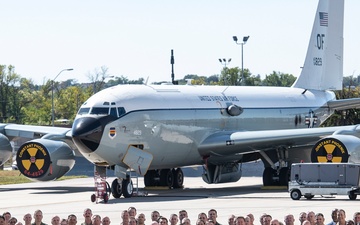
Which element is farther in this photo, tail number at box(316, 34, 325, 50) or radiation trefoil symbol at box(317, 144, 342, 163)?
tail number at box(316, 34, 325, 50)

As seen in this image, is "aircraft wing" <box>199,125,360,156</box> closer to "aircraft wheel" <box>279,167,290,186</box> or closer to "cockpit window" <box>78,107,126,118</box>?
"aircraft wheel" <box>279,167,290,186</box>

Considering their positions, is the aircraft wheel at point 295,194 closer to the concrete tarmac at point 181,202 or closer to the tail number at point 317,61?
the concrete tarmac at point 181,202

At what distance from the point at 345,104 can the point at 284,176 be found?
26.9 feet

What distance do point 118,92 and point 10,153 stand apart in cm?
869

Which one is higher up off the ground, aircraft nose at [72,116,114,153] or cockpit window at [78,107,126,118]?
cockpit window at [78,107,126,118]

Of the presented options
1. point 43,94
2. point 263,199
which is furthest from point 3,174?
point 43,94

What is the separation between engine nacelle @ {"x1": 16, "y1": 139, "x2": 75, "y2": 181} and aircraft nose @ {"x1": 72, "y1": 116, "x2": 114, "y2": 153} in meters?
4.55

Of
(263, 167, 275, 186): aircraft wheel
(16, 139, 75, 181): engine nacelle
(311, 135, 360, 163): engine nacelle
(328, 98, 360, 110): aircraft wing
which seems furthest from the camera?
(328, 98, 360, 110): aircraft wing

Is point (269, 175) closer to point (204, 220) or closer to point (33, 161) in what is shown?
point (33, 161)

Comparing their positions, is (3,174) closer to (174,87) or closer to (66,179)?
(66,179)

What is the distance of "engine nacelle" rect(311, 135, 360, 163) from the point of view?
1510 inches

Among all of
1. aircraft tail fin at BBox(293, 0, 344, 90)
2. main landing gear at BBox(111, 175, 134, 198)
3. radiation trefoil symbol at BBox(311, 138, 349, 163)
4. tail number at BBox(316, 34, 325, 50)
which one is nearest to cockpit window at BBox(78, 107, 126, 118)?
main landing gear at BBox(111, 175, 134, 198)

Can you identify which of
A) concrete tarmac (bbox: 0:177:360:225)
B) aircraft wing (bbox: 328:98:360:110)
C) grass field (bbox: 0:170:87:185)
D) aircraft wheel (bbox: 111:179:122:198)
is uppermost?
aircraft wing (bbox: 328:98:360:110)

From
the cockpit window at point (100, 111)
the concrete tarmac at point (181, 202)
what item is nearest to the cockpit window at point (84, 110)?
the cockpit window at point (100, 111)
